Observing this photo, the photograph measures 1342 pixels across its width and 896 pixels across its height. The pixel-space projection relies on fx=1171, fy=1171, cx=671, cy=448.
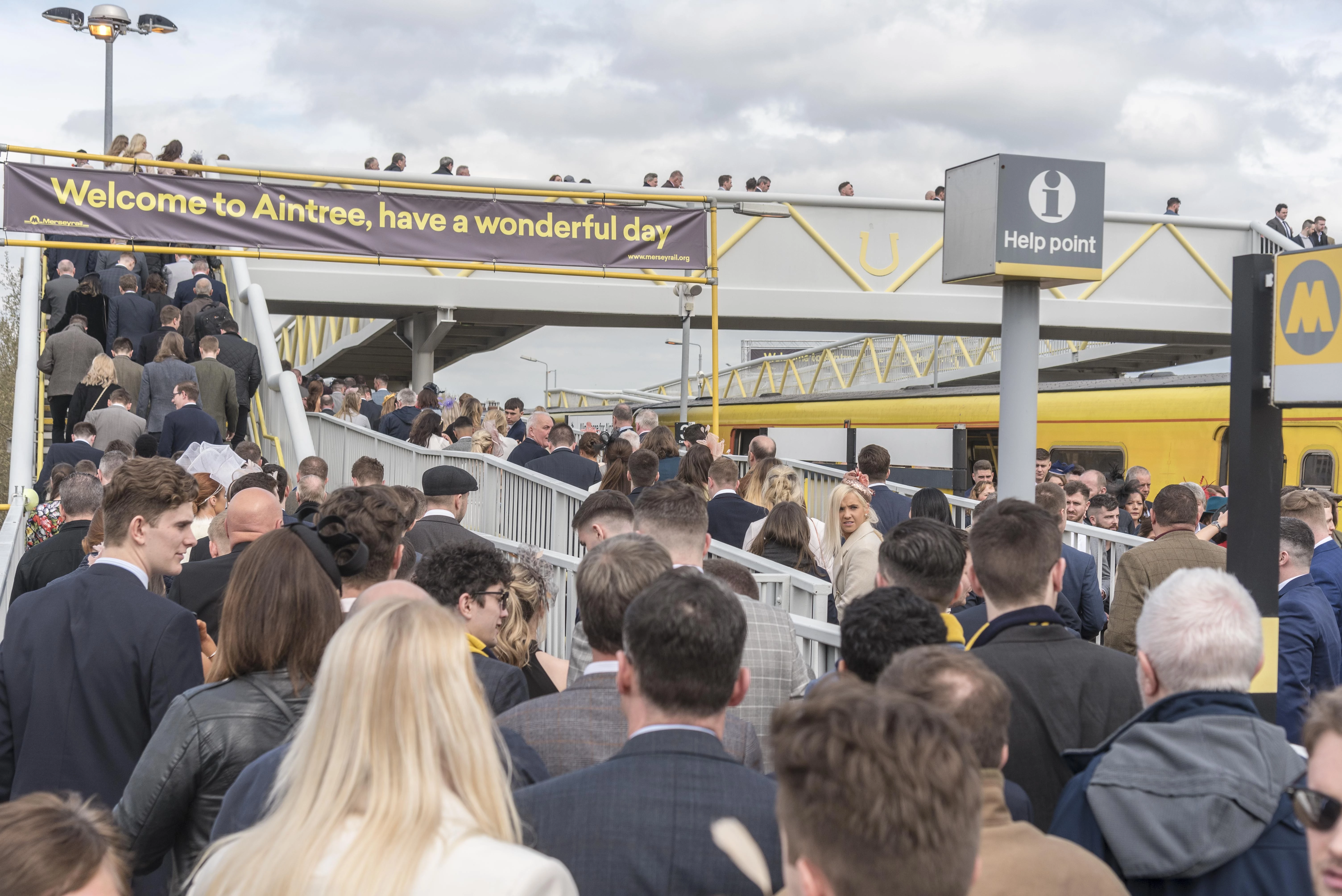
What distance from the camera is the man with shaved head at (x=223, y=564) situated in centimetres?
460

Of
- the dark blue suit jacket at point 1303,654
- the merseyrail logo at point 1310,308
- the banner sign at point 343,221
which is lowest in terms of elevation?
the dark blue suit jacket at point 1303,654

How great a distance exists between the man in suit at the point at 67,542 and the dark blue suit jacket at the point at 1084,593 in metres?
4.98

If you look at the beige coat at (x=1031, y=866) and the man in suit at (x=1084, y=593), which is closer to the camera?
the beige coat at (x=1031, y=866)

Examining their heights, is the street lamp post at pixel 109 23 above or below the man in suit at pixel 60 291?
above

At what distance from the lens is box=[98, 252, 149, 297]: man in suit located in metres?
13.7

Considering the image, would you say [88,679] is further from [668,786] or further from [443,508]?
[443,508]

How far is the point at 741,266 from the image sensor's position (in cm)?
1777

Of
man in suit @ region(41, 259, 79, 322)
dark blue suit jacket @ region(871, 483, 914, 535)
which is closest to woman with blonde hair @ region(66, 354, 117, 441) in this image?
man in suit @ region(41, 259, 79, 322)

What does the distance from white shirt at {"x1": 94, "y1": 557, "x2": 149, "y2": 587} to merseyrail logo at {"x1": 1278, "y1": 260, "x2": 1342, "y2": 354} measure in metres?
3.83

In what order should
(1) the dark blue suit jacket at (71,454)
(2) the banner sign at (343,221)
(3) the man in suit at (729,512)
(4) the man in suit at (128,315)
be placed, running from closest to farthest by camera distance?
(3) the man in suit at (729,512), (1) the dark blue suit jacket at (71,454), (2) the banner sign at (343,221), (4) the man in suit at (128,315)

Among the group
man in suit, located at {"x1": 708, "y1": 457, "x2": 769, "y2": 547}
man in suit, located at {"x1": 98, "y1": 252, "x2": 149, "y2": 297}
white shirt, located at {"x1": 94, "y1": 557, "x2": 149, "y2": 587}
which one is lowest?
man in suit, located at {"x1": 708, "y1": 457, "x2": 769, "y2": 547}

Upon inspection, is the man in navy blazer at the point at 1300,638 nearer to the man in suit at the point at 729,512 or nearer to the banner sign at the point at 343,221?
the man in suit at the point at 729,512

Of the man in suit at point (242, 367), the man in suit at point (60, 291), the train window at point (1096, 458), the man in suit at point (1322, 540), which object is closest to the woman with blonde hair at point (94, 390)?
the man in suit at point (242, 367)

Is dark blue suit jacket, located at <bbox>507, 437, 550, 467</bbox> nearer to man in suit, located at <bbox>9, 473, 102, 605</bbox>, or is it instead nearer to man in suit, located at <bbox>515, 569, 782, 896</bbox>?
man in suit, located at <bbox>9, 473, 102, 605</bbox>
